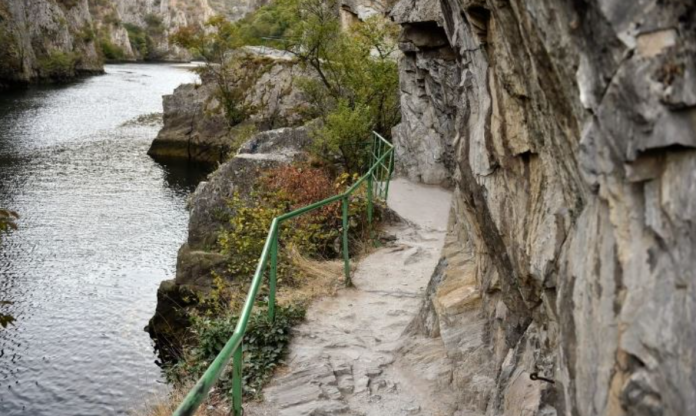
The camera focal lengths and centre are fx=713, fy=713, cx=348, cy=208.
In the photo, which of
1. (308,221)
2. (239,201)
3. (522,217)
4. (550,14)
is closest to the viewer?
(550,14)

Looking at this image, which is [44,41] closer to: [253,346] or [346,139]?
[346,139]

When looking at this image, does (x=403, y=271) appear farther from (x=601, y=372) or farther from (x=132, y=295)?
(x=132, y=295)

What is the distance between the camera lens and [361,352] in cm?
686

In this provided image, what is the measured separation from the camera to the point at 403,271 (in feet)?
31.6

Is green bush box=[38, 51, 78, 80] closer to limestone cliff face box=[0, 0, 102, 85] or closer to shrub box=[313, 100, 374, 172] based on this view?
limestone cliff face box=[0, 0, 102, 85]

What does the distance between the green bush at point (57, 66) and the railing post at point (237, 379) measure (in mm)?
68450

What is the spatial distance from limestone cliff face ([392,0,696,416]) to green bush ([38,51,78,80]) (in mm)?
68312

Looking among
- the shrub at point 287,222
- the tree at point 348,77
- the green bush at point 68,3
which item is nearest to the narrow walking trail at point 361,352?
the shrub at point 287,222

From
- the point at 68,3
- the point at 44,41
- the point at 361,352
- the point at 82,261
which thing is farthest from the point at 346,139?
the point at 68,3

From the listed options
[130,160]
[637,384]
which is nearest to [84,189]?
[130,160]

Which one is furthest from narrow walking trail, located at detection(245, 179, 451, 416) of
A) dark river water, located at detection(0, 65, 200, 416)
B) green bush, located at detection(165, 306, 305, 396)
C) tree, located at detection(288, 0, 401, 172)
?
tree, located at detection(288, 0, 401, 172)

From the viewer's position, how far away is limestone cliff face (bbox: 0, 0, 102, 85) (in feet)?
201

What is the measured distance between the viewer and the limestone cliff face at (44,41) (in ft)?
201

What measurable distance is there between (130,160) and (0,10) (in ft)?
136
